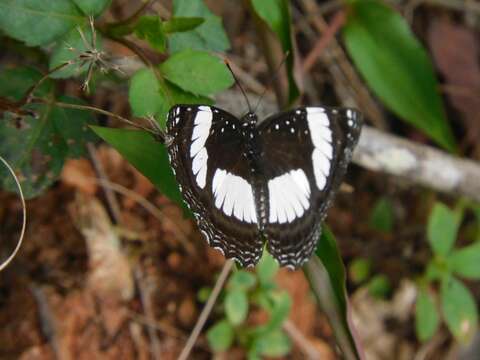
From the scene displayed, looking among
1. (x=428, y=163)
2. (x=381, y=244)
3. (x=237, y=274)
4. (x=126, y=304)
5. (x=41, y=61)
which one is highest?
(x=41, y=61)

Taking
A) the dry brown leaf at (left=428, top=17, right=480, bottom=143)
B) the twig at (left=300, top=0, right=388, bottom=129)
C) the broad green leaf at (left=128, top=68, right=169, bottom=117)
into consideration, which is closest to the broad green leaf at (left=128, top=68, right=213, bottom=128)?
the broad green leaf at (left=128, top=68, right=169, bottom=117)

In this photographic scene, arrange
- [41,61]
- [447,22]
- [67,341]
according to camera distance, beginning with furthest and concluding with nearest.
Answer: [447,22], [67,341], [41,61]

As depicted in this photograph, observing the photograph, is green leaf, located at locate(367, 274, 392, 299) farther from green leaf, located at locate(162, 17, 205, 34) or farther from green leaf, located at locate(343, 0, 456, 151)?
green leaf, located at locate(162, 17, 205, 34)

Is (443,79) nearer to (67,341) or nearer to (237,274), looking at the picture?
(237,274)

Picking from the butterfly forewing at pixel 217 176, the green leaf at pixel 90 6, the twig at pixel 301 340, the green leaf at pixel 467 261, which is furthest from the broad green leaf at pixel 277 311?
the green leaf at pixel 90 6

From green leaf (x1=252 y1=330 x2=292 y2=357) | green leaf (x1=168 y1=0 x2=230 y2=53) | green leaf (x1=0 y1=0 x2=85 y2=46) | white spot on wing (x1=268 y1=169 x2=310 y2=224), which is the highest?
green leaf (x1=0 y1=0 x2=85 y2=46)

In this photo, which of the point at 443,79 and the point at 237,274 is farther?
the point at 443,79

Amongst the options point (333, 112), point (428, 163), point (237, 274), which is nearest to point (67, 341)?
point (237, 274)

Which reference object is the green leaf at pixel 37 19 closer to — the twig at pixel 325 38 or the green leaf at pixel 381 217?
the twig at pixel 325 38
